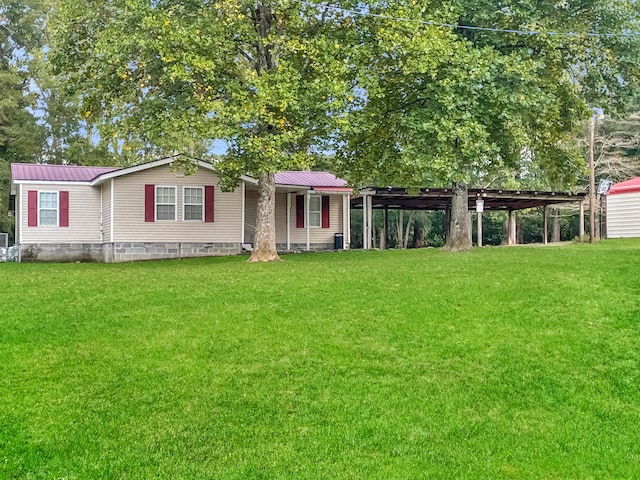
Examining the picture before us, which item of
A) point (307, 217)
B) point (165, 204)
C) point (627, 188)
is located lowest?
point (307, 217)

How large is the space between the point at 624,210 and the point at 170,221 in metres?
17.4

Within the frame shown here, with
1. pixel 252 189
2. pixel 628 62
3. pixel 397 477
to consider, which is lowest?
pixel 397 477

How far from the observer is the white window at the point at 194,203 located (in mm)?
18047

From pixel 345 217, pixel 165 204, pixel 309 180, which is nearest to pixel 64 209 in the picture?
pixel 165 204

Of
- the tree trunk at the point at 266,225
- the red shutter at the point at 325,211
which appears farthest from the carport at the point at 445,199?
the tree trunk at the point at 266,225

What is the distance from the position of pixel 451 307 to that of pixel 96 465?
501cm

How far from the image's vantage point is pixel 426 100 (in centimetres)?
1469

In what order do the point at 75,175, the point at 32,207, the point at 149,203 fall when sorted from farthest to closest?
the point at 75,175 < the point at 32,207 < the point at 149,203

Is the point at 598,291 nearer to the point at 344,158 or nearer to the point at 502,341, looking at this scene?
the point at 502,341

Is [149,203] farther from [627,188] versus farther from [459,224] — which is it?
[627,188]

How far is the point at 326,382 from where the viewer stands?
5477 mm

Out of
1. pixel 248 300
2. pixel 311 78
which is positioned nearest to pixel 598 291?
pixel 248 300

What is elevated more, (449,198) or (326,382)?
(449,198)

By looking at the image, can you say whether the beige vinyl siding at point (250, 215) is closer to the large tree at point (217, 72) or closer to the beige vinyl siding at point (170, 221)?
the beige vinyl siding at point (170, 221)
